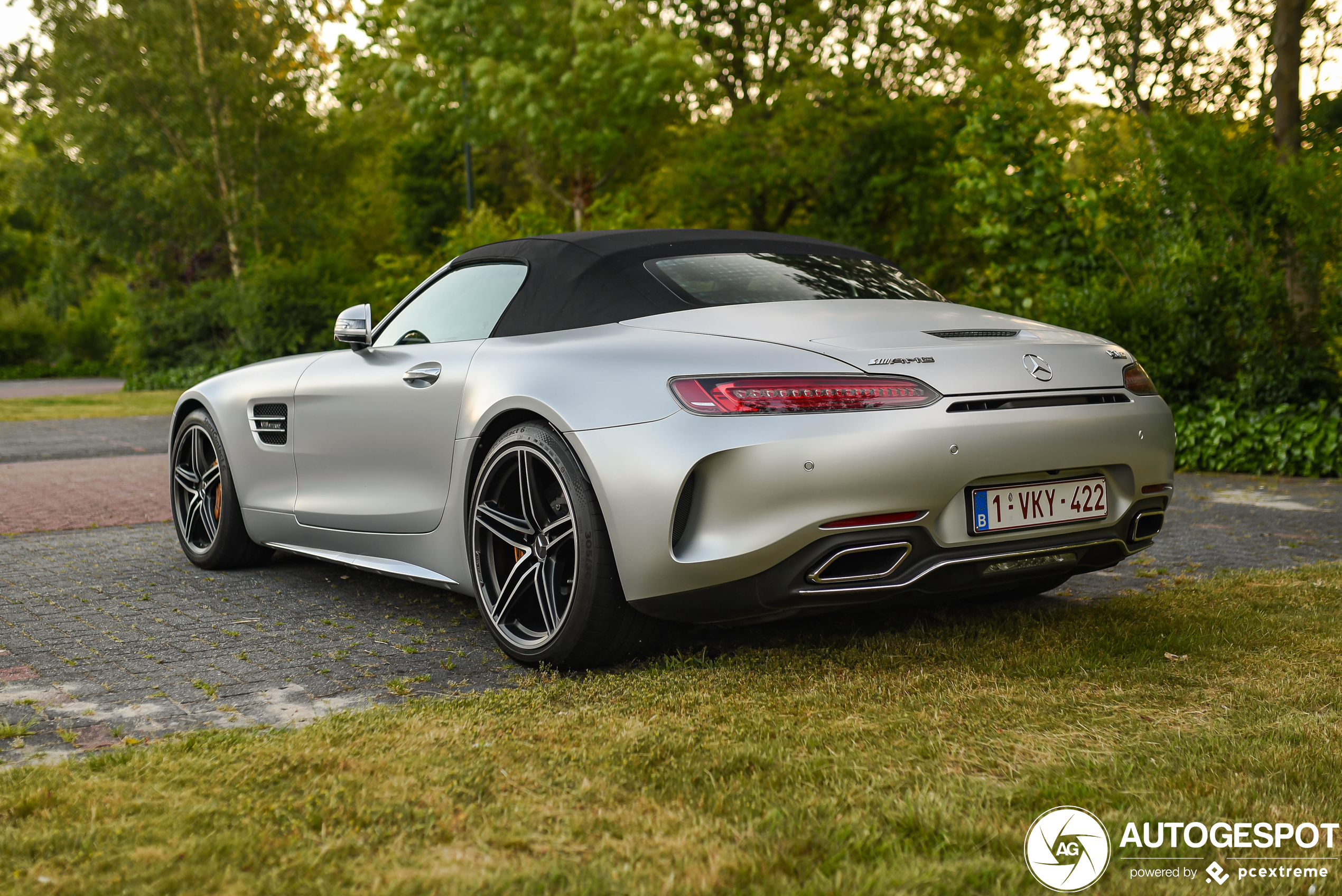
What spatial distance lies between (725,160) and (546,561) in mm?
19864

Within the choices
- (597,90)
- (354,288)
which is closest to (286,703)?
(597,90)

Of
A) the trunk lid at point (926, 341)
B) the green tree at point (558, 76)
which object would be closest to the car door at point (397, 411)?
the trunk lid at point (926, 341)

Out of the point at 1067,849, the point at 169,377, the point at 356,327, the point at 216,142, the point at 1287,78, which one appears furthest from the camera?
the point at 216,142

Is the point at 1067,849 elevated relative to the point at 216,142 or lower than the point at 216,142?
lower

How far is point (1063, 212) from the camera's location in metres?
11.5

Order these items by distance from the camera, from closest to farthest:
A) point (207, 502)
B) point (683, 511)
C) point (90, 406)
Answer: point (683, 511)
point (207, 502)
point (90, 406)

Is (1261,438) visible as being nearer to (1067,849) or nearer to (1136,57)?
(1067,849)

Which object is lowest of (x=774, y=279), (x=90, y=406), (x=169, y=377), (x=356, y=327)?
(x=169, y=377)

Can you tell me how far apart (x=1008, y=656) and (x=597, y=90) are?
22501 millimetres

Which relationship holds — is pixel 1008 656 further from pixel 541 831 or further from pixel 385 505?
pixel 385 505

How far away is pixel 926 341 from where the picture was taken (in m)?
3.61

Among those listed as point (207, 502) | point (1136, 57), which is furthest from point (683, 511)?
point (1136, 57)

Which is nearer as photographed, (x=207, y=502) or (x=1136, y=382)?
(x=1136, y=382)

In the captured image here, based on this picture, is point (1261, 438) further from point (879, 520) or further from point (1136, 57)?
point (1136, 57)
